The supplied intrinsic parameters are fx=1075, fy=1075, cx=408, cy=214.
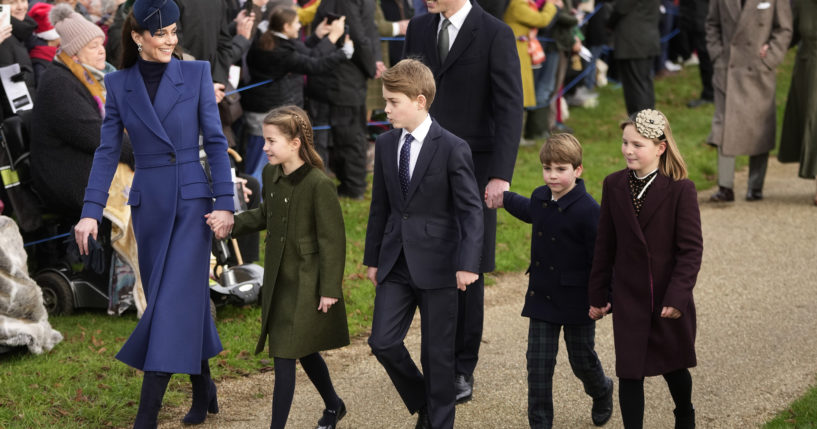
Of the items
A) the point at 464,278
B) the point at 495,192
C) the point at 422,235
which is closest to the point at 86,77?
the point at 495,192

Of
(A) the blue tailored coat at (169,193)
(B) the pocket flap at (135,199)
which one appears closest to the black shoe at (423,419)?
(A) the blue tailored coat at (169,193)

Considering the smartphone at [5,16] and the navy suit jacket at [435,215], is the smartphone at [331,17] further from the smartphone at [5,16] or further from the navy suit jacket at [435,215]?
the navy suit jacket at [435,215]

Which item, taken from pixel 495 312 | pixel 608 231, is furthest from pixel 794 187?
pixel 608 231

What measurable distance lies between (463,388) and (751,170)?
19.4 feet

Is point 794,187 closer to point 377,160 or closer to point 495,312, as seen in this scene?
point 495,312

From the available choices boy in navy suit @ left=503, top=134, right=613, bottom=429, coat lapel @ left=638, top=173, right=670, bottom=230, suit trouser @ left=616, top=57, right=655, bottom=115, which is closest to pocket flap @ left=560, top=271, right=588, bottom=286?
boy in navy suit @ left=503, top=134, right=613, bottom=429

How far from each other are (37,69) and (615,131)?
8381 mm

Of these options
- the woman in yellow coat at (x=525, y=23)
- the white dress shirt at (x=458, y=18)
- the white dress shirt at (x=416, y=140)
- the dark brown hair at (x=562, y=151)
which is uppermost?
the white dress shirt at (x=458, y=18)

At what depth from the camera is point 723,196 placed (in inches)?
418

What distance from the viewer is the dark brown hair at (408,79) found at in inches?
192

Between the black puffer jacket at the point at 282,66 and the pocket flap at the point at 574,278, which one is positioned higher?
the pocket flap at the point at 574,278

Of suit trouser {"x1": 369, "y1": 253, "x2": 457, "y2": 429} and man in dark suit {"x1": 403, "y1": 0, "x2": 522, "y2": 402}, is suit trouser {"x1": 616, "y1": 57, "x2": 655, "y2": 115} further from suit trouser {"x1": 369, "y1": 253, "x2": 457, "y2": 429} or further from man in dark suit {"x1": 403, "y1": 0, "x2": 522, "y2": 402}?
suit trouser {"x1": 369, "y1": 253, "x2": 457, "y2": 429}

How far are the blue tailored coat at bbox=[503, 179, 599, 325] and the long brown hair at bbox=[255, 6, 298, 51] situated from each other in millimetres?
5201

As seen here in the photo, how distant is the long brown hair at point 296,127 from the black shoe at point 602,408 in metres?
1.82
